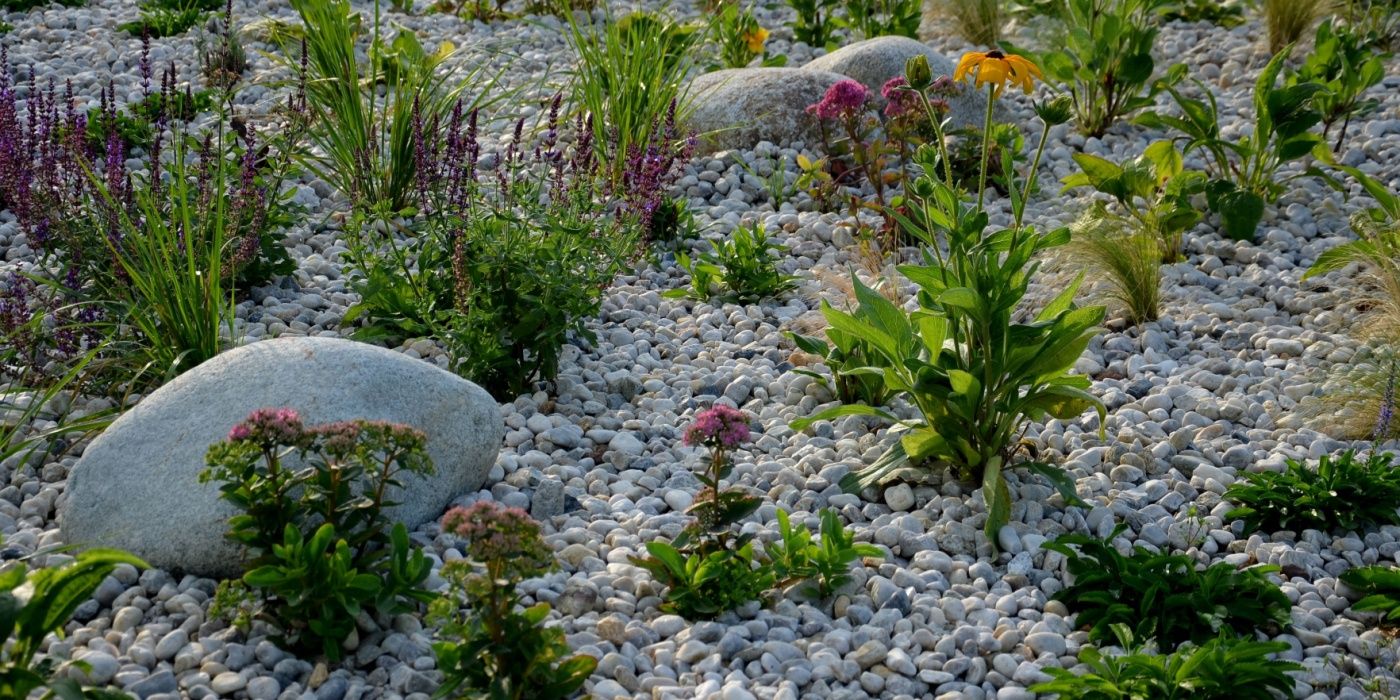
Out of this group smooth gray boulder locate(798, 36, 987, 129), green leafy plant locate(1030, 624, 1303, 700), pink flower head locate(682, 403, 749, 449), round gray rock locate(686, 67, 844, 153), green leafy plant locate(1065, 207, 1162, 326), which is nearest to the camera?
green leafy plant locate(1030, 624, 1303, 700)

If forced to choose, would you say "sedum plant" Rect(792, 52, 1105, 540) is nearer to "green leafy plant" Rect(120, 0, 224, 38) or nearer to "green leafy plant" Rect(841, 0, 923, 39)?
"green leafy plant" Rect(841, 0, 923, 39)

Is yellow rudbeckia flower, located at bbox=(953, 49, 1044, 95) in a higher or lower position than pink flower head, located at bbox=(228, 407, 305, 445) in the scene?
higher

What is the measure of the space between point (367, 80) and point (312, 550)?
3477mm

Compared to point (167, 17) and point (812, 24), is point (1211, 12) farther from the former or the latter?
point (167, 17)

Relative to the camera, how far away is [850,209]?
17.1 feet

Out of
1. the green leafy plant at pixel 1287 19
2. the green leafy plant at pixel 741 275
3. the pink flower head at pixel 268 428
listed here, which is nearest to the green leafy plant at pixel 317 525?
the pink flower head at pixel 268 428

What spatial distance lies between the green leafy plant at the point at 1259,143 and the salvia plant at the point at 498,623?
11.6 feet

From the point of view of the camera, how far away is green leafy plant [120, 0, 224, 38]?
21.1 ft

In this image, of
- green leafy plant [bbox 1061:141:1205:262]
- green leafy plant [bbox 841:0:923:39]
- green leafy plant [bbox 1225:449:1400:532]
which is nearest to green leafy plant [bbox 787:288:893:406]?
green leafy plant [bbox 1225:449:1400:532]

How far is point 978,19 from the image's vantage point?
722cm

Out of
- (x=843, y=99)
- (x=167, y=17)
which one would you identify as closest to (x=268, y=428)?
(x=843, y=99)

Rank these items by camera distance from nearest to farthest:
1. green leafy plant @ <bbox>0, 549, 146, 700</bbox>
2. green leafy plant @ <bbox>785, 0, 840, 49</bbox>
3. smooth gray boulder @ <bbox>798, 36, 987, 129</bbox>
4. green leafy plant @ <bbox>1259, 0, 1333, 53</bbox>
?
green leafy plant @ <bbox>0, 549, 146, 700</bbox> → smooth gray boulder @ <bbox>798, 36, 987, 129</bbox> → green leafy plant @ <bbox>1259, 0, 1333, 53</bbox> → green leafy plant @ <bbox>785, 0, 840, 49</bbox>

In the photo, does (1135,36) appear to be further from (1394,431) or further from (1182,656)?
(1182,656)

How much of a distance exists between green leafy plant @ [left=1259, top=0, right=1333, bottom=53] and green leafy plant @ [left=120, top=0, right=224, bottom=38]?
529cm
